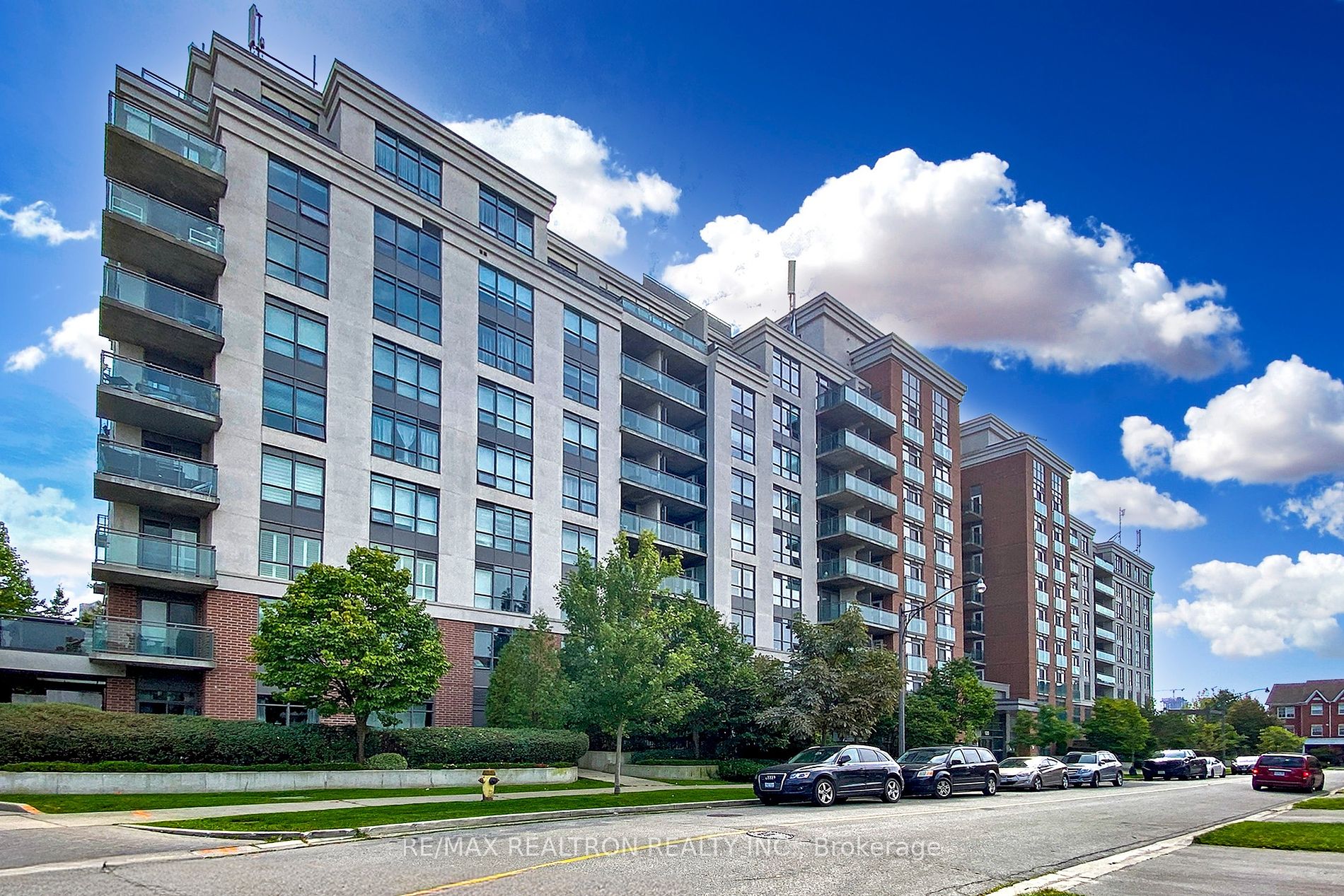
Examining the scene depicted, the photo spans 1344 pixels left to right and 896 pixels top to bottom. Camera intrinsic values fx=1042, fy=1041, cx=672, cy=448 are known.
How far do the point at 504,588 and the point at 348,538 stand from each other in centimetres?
762

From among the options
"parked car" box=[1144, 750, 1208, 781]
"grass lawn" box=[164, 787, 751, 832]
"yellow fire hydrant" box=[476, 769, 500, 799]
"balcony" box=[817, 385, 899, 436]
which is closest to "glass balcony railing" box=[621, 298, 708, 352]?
"balcony" box=[817, 385, 899, 436]

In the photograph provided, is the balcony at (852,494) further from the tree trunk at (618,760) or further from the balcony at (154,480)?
the balcony at (154,480)

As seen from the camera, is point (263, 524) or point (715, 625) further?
point (715, 625)

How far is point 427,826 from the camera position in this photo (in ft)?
58.5

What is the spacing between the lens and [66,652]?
29.5 metres

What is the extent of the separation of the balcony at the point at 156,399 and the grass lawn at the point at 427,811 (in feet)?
55.0

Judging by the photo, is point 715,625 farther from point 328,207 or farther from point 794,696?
point 328,207

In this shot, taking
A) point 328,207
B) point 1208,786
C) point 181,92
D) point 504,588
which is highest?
point 181,92

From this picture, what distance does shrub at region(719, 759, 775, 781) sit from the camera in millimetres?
36281

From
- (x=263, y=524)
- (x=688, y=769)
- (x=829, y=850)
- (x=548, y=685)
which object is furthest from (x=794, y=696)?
(x=829, y=850)

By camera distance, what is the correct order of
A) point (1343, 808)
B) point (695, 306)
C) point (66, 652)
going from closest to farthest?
point (1343, 808)
point (66, 652)
point (695, 306)

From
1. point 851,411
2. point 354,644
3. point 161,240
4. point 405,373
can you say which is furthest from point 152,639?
point 851,411

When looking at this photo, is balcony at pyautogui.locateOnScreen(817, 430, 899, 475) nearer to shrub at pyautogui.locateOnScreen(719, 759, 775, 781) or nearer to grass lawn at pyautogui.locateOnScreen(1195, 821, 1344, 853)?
shrub at pyautogui.locateOnScreen(719, 759, 775, 781)

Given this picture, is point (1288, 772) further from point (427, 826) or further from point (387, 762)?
point (427, 826)
